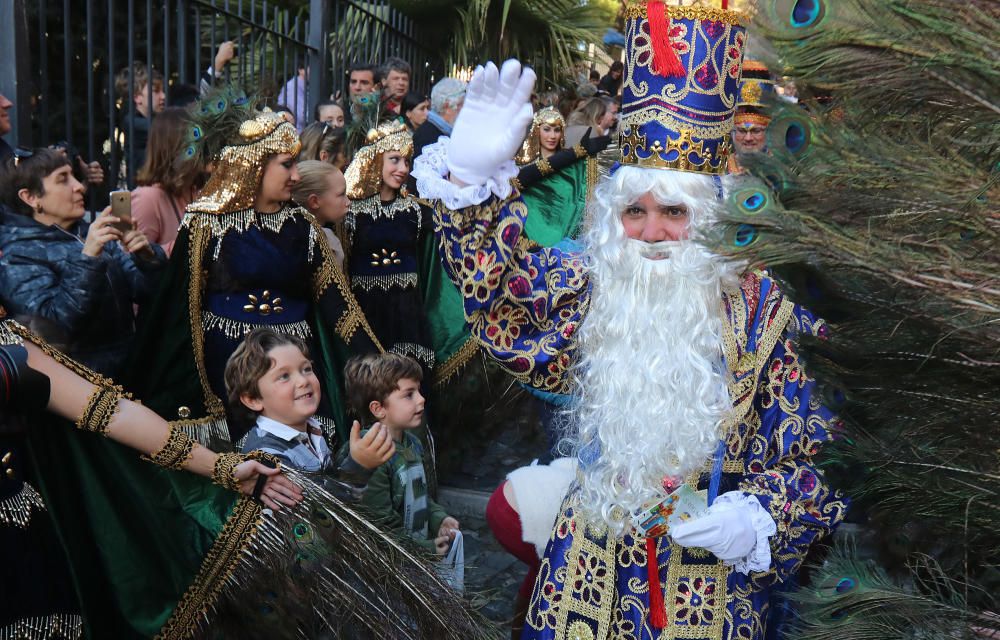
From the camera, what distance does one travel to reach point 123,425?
8.14 feet

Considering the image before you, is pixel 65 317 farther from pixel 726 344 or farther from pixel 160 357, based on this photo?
pixel 726 344

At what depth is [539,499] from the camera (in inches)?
106

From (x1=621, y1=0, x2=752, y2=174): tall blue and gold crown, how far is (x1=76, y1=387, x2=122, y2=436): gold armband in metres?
1.31

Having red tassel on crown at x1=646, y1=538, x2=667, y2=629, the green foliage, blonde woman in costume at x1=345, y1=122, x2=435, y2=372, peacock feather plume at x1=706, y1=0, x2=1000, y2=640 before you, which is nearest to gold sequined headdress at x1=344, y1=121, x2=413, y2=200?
blonde woman in costume at x1=345, y1=122, x2=435, y2=372

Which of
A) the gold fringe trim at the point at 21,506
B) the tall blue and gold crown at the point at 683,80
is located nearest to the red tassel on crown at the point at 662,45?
the tall blue and gold crown at the point at 683,80

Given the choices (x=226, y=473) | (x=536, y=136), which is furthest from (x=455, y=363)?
(x=226, y=473)

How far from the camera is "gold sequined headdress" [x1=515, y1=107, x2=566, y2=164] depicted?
8008 mm

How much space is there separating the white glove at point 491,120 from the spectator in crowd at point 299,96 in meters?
5.60

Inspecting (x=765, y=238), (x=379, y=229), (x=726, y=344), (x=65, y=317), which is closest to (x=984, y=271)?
(x=765, y=238)

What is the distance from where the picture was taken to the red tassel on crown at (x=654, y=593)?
2.38m

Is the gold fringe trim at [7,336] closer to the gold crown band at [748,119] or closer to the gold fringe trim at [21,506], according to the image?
the gold fringe trim at [21,506]

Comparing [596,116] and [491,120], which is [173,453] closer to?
[491,120]

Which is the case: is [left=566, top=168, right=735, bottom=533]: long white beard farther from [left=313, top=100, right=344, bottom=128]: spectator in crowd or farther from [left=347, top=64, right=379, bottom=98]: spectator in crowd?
[left=347, top=64, right=379, bottom=98]: spectator in crowd

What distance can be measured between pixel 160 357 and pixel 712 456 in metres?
2.80
